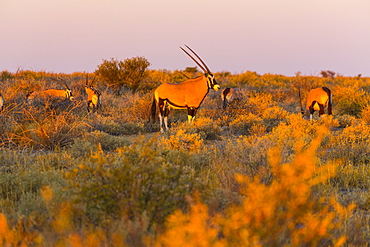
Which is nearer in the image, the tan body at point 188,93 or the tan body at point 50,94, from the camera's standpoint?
the tan body at point 188,93

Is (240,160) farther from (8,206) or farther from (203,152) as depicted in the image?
(8,206)

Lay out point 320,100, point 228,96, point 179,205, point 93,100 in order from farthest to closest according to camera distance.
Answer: point 228,96
point 93,100
point 320,100
point 179,205

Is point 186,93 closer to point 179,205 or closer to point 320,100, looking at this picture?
point 320,100

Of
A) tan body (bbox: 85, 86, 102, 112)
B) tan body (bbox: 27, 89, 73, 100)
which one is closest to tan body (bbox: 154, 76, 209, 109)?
tan body (bbox: 85, 86, 102, 112)

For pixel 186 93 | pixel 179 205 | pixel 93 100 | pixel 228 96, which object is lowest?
pixel 179 205

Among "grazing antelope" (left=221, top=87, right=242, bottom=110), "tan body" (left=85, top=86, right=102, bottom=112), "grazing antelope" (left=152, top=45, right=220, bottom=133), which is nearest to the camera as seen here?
"grazing antelope" (left=152, top=45, right=220, bottom=133)

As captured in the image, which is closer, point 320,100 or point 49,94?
point 320,100

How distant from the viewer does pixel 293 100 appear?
18766 mm

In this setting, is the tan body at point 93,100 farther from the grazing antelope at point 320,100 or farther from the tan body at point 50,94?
the grazing antelope at point 320,100

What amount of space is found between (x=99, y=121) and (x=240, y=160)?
22.3 ft

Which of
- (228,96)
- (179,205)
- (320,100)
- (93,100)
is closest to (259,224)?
(179,205)

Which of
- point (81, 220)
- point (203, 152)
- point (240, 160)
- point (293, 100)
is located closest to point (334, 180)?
point (240, 160)

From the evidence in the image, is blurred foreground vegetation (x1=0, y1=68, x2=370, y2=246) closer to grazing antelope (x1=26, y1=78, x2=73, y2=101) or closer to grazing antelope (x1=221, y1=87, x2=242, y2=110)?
grazing antelope (x1=26, y1=78, x2=73, y2=101)

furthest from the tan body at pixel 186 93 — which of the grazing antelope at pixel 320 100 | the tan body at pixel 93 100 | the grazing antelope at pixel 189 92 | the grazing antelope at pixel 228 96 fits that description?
the grazing antelope at pixel 228 96
